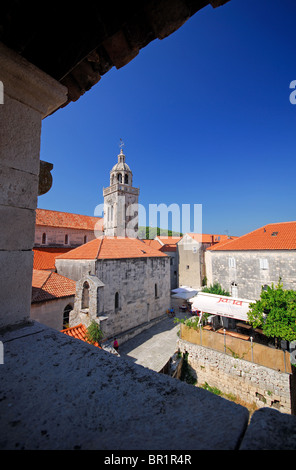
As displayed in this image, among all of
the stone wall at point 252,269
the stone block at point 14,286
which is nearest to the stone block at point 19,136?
the stone block at point 14,286

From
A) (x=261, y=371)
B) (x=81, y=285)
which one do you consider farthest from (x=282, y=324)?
(x=81, y=285)

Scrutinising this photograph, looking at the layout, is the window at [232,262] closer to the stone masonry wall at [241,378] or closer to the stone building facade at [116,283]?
the stone building facade at [116,283]

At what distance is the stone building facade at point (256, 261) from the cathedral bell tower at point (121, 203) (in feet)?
37.7

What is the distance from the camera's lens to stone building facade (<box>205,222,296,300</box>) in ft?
51.0

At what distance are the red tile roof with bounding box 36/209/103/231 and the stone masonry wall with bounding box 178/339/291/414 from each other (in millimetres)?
18798

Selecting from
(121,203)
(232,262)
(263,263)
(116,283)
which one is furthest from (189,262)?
(116,283)

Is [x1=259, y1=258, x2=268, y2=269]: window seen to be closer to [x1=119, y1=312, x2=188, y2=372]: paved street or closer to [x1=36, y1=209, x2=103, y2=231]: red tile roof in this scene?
[x1=119, y1=312, x2=188, y2=372]: paved street

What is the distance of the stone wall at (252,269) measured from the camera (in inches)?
606

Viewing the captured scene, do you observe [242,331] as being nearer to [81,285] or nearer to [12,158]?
[81,285]

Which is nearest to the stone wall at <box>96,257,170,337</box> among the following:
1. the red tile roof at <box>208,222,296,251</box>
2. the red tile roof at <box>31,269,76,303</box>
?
the red tile roof at <box>31,269,76,303</box>

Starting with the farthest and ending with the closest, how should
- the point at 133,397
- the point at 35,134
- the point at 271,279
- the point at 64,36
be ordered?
the point at 271,279 < the point at 35,134 < the point at 64,36 < the point at 133,397

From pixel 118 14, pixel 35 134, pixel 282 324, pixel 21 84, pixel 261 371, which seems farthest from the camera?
pixel 282 324

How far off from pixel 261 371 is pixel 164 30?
10632 millimetres

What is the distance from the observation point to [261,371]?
812 centimetres
